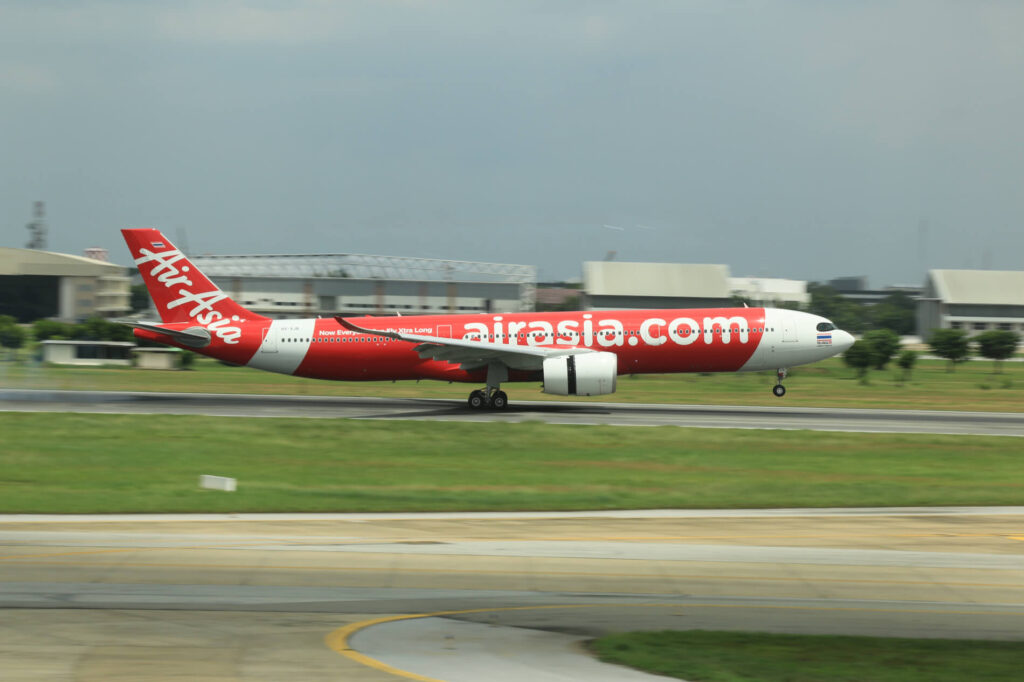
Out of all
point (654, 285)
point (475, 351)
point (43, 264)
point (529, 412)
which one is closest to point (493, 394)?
point (529, 412)

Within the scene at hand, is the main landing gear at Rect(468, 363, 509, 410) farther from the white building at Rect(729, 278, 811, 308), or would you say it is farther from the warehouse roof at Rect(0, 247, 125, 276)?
the warehouse roof at Rect(0, 247, 125, 276)

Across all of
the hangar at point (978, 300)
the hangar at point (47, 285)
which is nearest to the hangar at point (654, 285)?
the hangar at point (978, 300)

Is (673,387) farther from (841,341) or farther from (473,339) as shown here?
(473,339)

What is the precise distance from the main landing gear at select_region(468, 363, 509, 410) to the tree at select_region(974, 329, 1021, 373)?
45711 millimetres

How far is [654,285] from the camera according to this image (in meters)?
131

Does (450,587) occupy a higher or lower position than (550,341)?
lower

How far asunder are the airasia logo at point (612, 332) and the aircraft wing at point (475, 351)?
0.44 meters

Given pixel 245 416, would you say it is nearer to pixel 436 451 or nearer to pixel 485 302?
pixel 436 451

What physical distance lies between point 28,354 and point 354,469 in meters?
58.0

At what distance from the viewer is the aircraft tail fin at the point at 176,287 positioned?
42562 millimetres

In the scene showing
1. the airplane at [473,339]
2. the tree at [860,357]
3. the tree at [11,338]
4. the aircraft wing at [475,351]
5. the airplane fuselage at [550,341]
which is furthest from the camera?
the tree at [11,338]

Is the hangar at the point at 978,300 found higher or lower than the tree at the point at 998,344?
higher

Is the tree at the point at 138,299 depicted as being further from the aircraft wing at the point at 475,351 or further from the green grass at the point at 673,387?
the aircraft wing at the point at 475,351

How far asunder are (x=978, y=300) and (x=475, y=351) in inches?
4871
